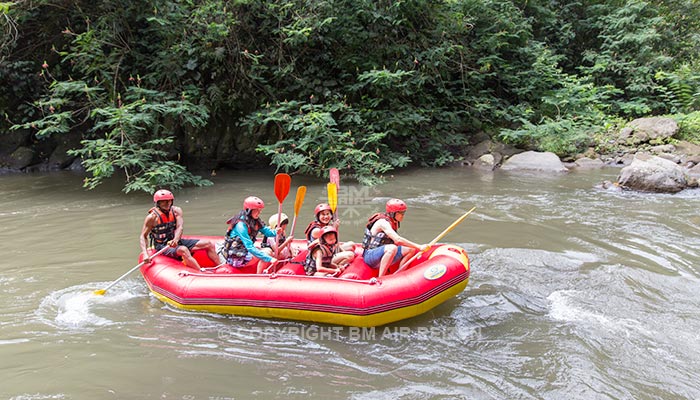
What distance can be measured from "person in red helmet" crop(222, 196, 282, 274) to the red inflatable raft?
44 cm

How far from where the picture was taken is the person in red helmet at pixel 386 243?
162 inches

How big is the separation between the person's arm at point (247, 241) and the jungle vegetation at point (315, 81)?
4306mm

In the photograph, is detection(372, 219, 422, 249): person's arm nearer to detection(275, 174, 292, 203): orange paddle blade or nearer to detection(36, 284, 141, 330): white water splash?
detection(275, 174, 292, 203): orange paddle blade

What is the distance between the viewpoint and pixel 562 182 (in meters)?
9.69

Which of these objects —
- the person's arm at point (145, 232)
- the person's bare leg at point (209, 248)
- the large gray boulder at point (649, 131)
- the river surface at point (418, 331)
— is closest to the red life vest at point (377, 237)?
the river surface at point (418, 331)

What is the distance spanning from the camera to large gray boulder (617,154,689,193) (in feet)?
27.3

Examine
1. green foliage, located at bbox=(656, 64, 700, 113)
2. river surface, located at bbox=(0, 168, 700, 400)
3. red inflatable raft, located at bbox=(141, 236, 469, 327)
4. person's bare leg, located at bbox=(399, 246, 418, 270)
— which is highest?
green foliage, located at bbox=(656, 64, 700, 113)

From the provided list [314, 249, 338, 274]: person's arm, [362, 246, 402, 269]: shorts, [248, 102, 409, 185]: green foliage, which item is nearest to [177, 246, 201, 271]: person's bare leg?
[314, 249, 338, 274]: person's arm

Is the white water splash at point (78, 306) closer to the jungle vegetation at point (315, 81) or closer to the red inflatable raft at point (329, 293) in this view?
the red inflatable raft at point (329, 293)

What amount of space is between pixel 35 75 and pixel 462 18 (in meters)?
10.2

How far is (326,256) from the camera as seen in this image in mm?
4312

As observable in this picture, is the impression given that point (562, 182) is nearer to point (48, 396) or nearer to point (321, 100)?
point (321, 100)

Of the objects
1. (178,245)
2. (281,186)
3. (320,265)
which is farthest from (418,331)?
(178,245)

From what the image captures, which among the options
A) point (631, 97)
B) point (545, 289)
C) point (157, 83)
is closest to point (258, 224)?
point (545, 289)
